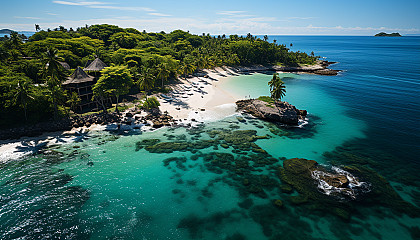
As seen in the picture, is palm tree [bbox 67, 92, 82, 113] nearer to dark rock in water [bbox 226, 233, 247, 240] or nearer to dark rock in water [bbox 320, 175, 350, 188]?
dark rock in water [bbox 226, 233, 247, 240]

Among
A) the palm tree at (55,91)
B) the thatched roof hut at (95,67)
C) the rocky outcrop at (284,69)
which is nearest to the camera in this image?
the palm tree at (55,91)

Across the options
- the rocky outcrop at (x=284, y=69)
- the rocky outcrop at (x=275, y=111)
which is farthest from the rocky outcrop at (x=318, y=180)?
the rocky outcrop at (x=284, y=69)

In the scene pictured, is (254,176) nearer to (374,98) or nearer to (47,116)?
(47,116)

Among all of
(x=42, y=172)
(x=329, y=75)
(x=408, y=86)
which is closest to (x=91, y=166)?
(x=42, y=172)

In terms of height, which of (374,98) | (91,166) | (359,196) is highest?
(374,98)

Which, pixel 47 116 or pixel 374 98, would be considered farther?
pixel 374 98

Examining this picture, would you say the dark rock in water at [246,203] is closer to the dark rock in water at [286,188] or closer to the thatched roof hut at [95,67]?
the dark rock in water at [286,188]

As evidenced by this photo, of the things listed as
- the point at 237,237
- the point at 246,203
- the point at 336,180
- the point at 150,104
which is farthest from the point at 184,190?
the point at 150,104

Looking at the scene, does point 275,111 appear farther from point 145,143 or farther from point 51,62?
point 51,62
